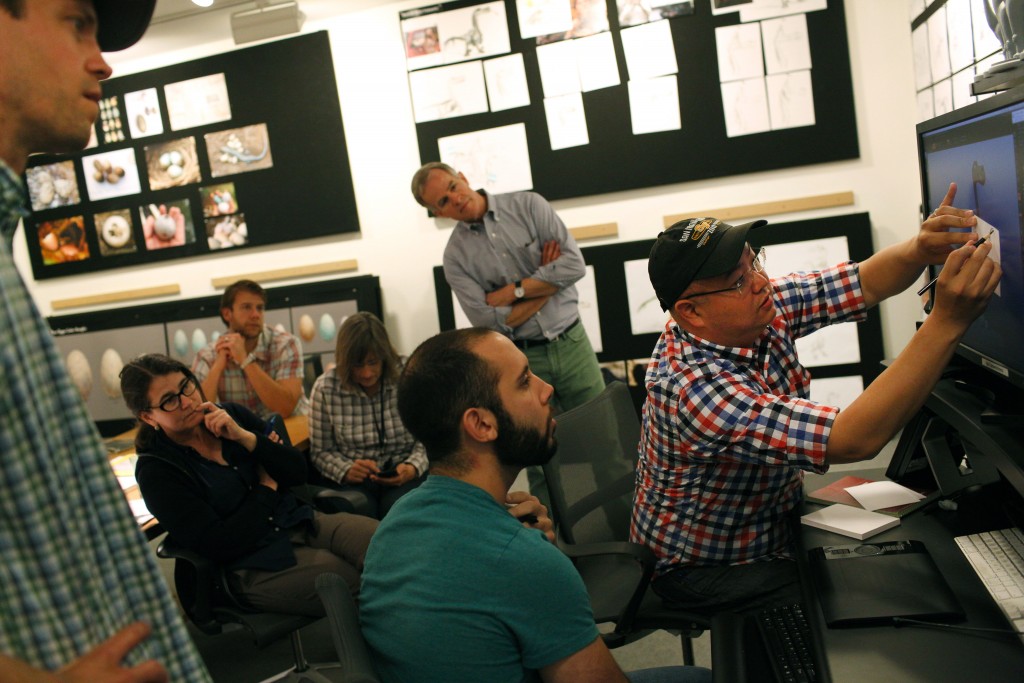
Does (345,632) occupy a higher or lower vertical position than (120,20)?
lower

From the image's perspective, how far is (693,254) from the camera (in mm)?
1728

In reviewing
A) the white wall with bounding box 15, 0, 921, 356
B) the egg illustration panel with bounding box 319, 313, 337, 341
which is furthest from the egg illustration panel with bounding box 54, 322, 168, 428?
the egg illustration panel with bounding box 319, 313, 337, 341

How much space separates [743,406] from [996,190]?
58 cm

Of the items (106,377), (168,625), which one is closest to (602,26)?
(106,377)

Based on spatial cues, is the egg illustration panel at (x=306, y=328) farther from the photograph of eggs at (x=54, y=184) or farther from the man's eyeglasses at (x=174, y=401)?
the man's eyeglasses at (x=174, y=401)

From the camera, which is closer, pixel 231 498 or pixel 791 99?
pixel 231 498

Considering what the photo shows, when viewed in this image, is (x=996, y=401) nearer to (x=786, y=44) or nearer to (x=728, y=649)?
(x=728, y=649)

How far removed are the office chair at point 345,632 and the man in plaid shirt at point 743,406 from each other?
0.78 meters

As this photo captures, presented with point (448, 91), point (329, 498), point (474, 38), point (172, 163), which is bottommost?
point (329, 498)

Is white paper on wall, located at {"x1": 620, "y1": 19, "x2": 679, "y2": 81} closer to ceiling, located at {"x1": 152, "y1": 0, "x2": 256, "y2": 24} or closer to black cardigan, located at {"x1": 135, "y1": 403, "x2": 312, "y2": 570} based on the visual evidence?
ceiling, located at {"x1": 152, "y1": 0, "x2": 256, "y2": 24}

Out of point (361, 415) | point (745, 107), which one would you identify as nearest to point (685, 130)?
point (745, 107)

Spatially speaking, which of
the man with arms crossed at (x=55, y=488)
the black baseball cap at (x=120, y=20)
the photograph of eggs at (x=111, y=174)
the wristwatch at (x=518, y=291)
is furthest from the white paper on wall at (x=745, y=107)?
the man with arms crossed at (x=55, y=488)

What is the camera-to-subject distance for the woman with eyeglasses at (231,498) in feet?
8.36

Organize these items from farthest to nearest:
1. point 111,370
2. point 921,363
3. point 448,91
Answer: point 111,370 → point 448,91 → point 921,363
